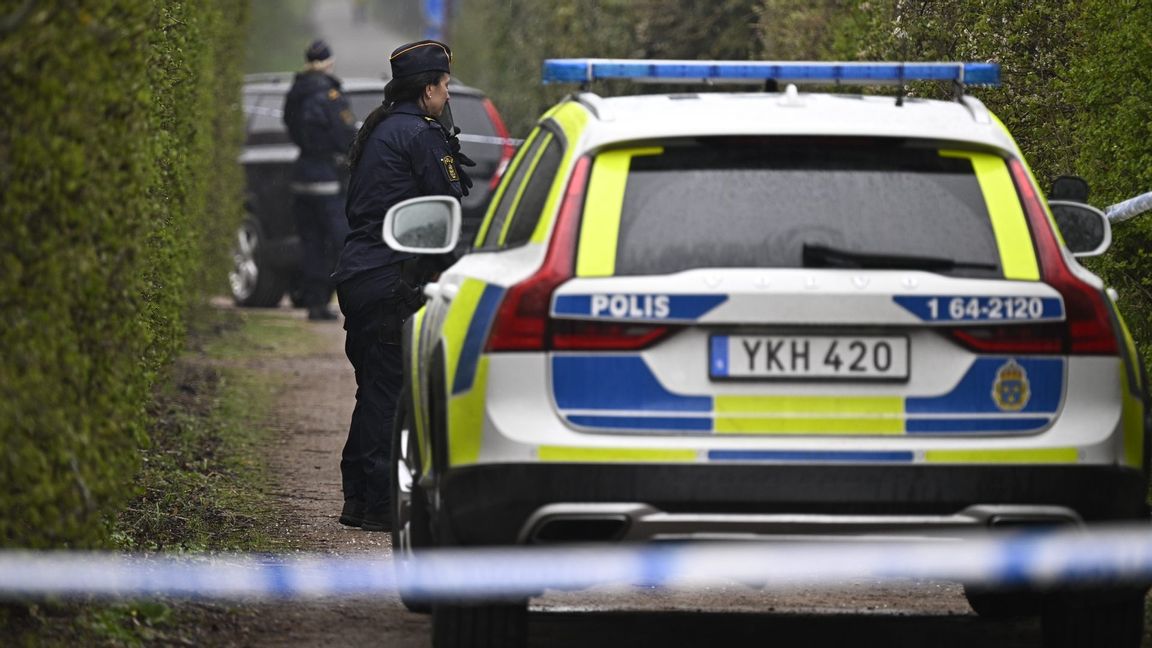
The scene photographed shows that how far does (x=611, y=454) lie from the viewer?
5.64 metres

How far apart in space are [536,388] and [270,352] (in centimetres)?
1130

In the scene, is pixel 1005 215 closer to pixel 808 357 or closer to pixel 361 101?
pixel 808 357

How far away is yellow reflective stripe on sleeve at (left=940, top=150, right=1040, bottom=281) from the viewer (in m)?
5.84

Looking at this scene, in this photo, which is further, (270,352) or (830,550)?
(270,352)

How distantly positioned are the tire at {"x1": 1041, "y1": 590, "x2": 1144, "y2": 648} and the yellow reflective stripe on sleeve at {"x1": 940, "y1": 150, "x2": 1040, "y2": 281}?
90cm

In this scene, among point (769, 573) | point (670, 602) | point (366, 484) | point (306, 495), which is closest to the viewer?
point (769, 573)

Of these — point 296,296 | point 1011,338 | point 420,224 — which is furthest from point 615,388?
point 296,296

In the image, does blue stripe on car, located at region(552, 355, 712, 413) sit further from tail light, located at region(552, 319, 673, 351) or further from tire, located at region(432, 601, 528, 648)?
tire, located at region(432, 601, 528, 648)

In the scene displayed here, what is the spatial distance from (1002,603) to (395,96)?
326 centimetres

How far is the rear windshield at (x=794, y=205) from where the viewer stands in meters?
5.79

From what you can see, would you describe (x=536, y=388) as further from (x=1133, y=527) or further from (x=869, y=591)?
(x=869, y=591)

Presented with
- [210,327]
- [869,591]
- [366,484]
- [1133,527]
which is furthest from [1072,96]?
[210,327]

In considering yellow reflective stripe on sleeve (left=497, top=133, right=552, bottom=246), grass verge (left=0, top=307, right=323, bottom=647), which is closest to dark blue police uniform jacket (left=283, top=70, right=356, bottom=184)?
grass verge (left=0, top=307, right=323, bottom=647)

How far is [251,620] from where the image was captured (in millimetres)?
7340
